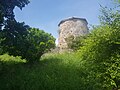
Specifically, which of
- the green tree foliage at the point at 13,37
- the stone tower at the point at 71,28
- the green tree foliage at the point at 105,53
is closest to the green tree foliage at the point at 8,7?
the green tree foliage at the point at 13,37

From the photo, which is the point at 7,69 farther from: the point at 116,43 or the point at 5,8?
the point at 116,43

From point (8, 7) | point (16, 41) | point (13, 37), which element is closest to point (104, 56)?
point (16, 41)

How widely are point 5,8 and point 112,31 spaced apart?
5.27m

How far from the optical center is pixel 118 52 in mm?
11711

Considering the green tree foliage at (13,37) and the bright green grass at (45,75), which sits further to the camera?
the green tree foliage at (13,37)

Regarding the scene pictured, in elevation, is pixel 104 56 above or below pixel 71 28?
below

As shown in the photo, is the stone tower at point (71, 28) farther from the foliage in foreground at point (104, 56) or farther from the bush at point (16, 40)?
the bush at point (16, 40)

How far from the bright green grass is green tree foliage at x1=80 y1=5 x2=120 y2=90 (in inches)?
23.5

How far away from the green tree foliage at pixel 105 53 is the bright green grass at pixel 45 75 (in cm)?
60

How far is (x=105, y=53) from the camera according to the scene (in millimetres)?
12172

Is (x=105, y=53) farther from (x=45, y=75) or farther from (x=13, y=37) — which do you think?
(x=13, y=37)

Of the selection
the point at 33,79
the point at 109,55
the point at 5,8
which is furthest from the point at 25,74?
the point at 109,55

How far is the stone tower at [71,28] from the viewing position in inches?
882

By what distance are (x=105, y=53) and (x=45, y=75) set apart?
124 inches
